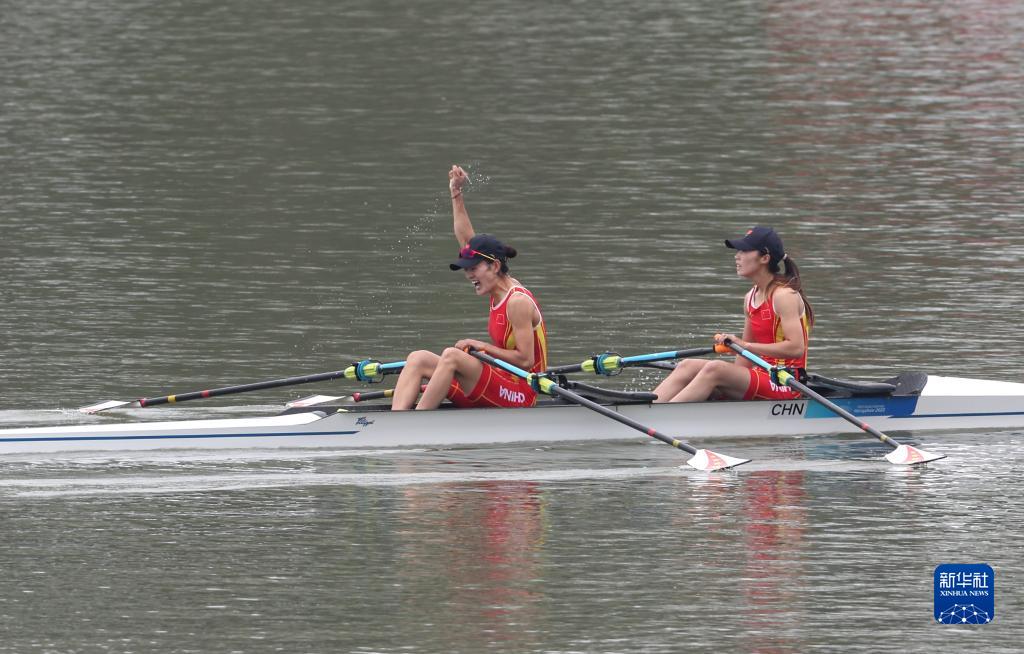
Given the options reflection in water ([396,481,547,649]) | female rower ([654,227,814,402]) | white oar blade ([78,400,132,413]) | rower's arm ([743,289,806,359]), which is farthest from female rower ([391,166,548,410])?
white oar blade ([78,400,132,413])

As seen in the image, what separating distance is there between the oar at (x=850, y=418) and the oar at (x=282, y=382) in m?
2.61

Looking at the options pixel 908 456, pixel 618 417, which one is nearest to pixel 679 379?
pixel 618 417

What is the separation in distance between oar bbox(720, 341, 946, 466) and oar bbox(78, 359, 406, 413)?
2.61 meters

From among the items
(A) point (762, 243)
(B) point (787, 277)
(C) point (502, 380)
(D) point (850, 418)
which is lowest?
(D) point (850, 418)

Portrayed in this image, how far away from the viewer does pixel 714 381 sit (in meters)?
15.2

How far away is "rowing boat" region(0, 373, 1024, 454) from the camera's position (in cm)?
1423

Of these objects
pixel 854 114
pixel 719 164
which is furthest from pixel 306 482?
pixel 854 114

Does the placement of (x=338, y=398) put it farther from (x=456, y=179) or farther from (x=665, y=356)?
(x=665, y=356)

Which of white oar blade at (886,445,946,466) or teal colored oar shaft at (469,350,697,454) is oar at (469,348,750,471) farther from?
white oar blade at (886,445,946,466)

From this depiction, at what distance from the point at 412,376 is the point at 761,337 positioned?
2699 mm

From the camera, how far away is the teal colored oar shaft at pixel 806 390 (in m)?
14.6

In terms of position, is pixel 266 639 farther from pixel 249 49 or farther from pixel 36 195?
pixel 249 49

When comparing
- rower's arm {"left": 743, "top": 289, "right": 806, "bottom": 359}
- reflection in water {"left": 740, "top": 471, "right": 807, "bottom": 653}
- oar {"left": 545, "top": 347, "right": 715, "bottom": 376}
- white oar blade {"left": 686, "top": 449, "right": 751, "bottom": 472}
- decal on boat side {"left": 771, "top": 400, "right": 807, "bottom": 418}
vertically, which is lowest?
reflection in water {"left": 740, "top": 471, "right": 807, "bottom": 653}

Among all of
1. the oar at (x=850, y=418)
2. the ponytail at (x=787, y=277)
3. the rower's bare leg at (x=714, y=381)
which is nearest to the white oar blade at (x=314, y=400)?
the rower's bare leg at (x=714, y=381)
